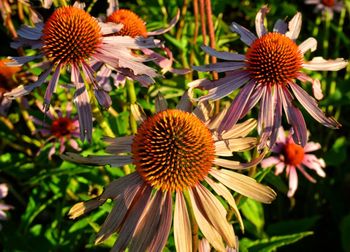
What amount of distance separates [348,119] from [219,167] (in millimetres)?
2245

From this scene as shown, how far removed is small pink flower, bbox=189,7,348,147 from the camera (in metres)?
1.45

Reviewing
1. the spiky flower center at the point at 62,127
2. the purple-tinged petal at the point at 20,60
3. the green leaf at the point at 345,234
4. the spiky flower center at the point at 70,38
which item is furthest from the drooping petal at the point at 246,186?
the green leaf at the point at 345,234

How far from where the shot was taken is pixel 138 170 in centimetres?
137

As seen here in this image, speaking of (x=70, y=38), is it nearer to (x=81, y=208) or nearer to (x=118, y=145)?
(x=118, y=145)

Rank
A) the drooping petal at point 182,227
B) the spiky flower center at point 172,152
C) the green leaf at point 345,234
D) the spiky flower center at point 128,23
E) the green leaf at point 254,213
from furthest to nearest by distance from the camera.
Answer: the green leaf at point 345,234
the green leaf at point 254,213
the spiky flower center at point 128,23
the spiky flower center at point 172,152
the drooping petal at point 182,227

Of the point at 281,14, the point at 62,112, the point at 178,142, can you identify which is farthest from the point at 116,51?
the point at 281,14

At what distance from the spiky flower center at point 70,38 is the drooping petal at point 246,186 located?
0.68 m

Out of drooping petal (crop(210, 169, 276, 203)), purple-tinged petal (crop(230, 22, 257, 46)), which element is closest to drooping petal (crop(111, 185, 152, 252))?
drooping petal (crop(210, 169, 276, 203))

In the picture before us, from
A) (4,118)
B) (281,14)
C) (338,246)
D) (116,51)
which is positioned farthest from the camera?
(281,14)

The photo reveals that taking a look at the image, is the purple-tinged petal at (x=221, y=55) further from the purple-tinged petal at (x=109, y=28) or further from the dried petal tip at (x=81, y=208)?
the dried petal tip at (x=81, y=208)

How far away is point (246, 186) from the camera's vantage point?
1322 millimetres

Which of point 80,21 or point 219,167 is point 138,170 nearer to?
point 219,167

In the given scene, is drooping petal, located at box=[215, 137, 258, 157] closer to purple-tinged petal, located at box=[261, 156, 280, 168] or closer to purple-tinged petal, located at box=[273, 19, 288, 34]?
purple-tinged petal, located at box=[273, 19, 288, 34]

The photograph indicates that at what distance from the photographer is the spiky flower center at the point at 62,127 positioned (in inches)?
91.7
